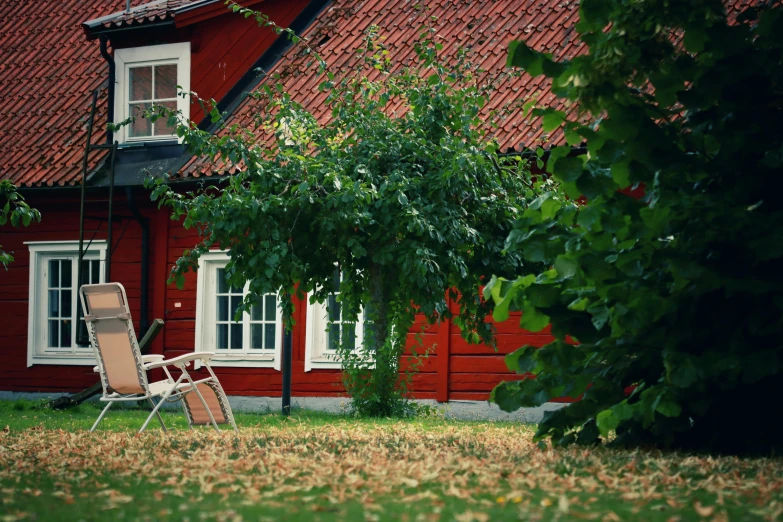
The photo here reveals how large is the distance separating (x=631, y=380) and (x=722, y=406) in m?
0.53

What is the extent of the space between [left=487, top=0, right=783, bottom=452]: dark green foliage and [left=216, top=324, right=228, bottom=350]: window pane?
8.06 metres

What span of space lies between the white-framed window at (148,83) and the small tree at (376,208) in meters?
4.69

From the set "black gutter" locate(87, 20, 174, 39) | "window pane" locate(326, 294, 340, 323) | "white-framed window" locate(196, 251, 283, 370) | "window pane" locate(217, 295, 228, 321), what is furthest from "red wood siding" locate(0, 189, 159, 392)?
"window pane" locate(326, 294, 340, 323)

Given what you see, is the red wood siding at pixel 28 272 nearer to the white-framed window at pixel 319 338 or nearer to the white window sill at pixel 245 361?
the white window sill at pixel 245 361

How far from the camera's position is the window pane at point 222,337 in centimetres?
1339

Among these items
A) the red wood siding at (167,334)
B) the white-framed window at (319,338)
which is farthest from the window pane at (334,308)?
the red wood siding at (167,334)

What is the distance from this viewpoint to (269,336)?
43.2 ft

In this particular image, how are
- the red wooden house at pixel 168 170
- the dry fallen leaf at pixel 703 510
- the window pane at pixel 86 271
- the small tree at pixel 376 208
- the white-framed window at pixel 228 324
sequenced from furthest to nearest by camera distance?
the window pane at pixel 86 271, the white-framed window at pixel 228 324, the red wooden house at pixel 168 170, the small tree at pixel 376 208, the dry fallen leaf at pixel 703 510

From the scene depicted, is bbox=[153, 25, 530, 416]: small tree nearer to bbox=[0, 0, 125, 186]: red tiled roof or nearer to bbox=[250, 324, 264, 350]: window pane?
bbox=[250, 324, 264, 350]: window pane

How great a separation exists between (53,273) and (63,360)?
4.20 ft

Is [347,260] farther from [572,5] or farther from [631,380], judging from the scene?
[572,5]

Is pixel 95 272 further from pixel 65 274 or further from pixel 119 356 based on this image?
pixel 119 356

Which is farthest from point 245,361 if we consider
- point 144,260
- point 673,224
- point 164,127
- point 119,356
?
point 673,224

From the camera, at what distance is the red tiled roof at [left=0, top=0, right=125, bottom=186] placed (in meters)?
14.0
